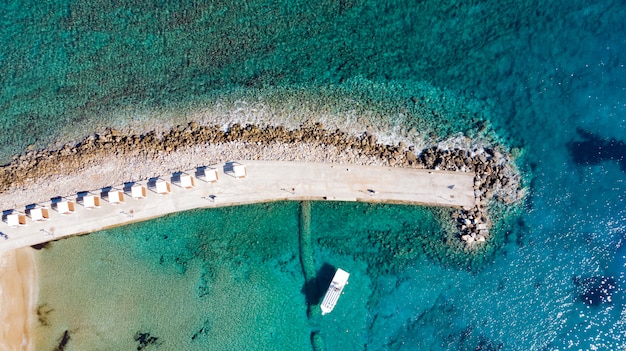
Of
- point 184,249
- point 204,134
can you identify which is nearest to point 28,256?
point 184,249

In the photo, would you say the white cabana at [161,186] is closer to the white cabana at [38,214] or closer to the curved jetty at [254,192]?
the curved jetty at [254,192]

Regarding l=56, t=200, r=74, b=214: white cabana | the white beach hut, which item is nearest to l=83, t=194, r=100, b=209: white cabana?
l=56, t=200, r=74, b=214: white cabana

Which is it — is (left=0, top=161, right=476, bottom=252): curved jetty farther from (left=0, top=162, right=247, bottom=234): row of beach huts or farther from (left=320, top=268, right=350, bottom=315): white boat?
(left=320, top=268, right=350, bottom=315): white boat

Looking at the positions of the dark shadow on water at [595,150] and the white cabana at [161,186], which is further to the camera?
the dark shadow on water at [595,150]

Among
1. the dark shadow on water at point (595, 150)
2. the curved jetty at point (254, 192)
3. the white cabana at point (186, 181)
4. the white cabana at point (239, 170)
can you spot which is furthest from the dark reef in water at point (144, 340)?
the dark shadow on water at point (595, 150)

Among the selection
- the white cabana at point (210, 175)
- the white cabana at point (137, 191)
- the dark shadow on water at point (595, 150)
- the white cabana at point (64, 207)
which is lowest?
the white cabana at point (64, 207)

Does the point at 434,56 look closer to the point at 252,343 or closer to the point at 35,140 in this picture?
the point at 252,343
